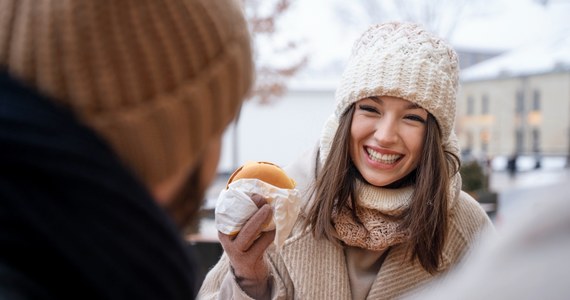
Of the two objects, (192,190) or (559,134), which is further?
(559,134)

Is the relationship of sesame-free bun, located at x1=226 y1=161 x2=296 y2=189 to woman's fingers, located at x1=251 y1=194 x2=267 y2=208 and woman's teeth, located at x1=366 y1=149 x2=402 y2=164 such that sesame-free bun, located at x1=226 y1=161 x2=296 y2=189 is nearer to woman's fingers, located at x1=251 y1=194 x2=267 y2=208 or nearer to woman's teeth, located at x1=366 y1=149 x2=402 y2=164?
woman's fingers, located at x1=251 y1=194 x2=267 y2=208

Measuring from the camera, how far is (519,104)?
137 feet

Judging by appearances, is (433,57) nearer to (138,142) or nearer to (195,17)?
(195,17)

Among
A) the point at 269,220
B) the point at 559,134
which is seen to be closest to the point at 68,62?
the point at 269,220

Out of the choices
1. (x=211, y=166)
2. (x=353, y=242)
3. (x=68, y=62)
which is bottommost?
(x=353, y=242)

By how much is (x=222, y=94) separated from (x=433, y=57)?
4.94 ft

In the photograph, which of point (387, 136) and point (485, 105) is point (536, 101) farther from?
point (387, 136)

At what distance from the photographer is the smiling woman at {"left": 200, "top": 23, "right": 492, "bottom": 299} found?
2168mm

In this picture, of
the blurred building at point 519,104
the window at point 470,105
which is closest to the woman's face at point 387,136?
the blurred building at point 519,104

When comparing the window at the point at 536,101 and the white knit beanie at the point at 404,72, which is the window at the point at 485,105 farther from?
the white knit beanie at the point at 404,72

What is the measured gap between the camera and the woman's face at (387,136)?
218 centimetres

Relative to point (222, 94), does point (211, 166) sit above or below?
below

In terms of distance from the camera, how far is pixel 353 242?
2.22 metres

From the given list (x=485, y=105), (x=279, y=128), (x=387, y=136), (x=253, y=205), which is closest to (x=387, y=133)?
(x=387, y=136)
